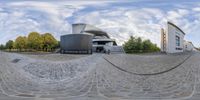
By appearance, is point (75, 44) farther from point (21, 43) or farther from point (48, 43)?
point (21, 43)

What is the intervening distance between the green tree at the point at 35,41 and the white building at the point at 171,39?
25040mm

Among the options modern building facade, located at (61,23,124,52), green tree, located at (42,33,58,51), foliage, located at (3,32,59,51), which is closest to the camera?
modern building facade, located at (61,23,124,52)

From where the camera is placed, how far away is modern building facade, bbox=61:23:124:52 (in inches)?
1297

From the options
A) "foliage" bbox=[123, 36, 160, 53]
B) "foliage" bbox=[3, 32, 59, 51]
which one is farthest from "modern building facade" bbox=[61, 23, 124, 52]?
"foliage" bbox=[3, 32, 59, 51]

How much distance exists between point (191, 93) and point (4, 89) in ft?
11.4

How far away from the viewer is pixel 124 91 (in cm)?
631

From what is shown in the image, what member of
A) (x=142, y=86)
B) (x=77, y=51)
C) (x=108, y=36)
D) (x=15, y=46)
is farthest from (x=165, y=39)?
(x=142, y=86)

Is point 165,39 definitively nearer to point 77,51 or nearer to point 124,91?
point 77,51

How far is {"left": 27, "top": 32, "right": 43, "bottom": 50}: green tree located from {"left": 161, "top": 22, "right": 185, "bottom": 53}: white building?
986 inches

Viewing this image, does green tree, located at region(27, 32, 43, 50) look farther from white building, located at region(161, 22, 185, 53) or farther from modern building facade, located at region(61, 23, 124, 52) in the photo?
white building, located at region(161, 22, 185, 53)

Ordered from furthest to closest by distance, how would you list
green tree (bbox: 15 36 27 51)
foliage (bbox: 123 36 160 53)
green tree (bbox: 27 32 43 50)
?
foliage (bbox: 123 36 160 53) → green tree (bbox: 15 36 27 51) → green tree (bbox: 27 32 43 50)

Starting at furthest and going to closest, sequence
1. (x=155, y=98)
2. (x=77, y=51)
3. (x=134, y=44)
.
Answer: (x=134, y=44) → (x=77, y=51) → (x=155, y=98)

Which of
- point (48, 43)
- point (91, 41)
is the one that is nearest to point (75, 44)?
point (91, 41)

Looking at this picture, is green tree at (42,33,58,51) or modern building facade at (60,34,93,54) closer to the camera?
modern building facade at (60,34,93,54)
